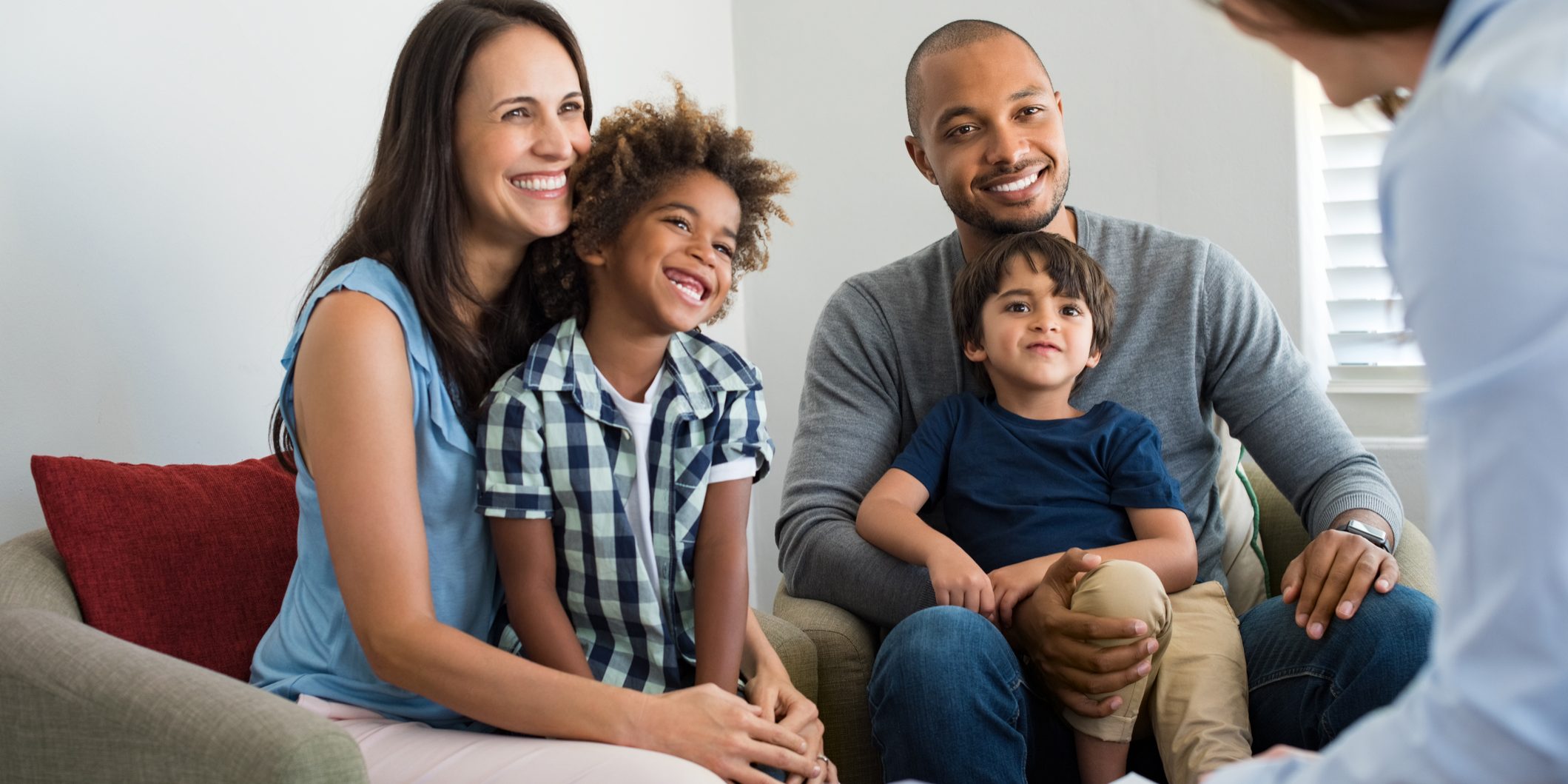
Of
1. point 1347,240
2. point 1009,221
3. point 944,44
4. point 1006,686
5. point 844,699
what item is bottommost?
point 844,699

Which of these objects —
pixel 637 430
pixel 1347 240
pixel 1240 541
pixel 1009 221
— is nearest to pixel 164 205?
pixel 637 430

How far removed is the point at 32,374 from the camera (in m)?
1.71

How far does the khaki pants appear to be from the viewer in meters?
1.53

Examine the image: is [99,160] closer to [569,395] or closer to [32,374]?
[32,374]

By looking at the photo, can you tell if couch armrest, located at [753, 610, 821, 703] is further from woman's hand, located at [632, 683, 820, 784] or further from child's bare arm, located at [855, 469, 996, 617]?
woman's hand, located at [632, 683, 820, 784]

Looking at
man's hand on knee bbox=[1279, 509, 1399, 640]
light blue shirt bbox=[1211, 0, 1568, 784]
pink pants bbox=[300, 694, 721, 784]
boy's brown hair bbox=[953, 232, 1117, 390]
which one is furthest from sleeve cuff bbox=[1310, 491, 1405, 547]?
light blue shirt bbox=[1211, 0, 1568, 784]

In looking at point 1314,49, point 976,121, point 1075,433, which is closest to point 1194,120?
point 976,121

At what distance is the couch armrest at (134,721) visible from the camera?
105cm

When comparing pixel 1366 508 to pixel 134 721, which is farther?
pixel 1366 508

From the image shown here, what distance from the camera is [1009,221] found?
2068mm

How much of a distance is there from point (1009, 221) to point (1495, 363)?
1.52 metres

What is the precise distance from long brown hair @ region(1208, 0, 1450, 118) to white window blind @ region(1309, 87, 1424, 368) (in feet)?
7.86

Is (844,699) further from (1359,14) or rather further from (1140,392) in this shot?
(1359,14)

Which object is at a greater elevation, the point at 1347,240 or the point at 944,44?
the point at 944,44
